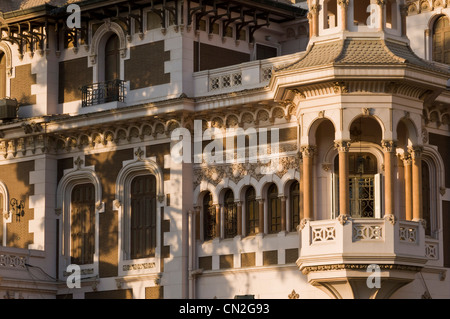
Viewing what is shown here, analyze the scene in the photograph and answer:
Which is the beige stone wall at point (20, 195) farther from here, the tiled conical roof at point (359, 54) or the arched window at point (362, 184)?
the arched window at point (362, 184)

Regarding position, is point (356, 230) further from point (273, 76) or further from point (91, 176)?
point (91, 176)

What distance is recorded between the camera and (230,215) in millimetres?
45125

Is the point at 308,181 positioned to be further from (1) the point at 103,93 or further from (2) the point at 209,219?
(1) the point at 103,93

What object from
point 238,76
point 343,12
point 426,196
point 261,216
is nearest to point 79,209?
point 261,216

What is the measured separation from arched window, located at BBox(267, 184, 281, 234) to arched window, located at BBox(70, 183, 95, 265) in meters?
6.87

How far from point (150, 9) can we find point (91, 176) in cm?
586

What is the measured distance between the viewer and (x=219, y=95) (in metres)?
44.3

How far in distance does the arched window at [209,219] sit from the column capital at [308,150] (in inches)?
177

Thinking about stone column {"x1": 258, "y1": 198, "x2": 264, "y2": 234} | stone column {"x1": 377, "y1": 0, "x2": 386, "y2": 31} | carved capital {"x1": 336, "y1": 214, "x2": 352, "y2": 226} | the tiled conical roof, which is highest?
stone column {"x1": 377, "y1": 0, "x2": 386, "y2": 31}

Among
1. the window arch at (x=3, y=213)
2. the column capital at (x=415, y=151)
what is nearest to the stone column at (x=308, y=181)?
the column capital at (x=415, y=151)

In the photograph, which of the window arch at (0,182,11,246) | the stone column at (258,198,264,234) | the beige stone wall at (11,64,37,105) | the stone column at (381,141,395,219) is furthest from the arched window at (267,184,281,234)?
the window arch at (0,182,11,246)
